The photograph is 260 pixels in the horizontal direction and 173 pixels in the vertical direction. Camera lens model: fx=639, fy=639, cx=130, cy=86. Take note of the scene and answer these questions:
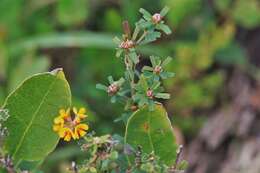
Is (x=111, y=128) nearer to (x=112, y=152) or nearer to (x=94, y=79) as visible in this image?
(x=94, y=79)

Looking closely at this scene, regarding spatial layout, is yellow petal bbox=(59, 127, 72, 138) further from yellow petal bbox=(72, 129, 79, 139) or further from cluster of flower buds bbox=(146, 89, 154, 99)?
cluster of flower buds bbox=(146, 89, 154, 99)

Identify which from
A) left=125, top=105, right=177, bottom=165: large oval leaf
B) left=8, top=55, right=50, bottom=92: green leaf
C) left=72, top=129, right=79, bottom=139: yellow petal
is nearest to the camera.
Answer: left=72, top=129, right=79, bottom=139: yellow petal

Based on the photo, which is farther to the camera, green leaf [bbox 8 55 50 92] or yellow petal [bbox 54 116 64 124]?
green leaf [bbox 8 55 50 92]

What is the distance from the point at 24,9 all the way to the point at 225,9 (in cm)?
102

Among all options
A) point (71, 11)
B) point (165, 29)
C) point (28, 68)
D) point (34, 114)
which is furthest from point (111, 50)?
point (165, 29)

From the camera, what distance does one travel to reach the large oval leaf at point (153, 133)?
4.87ft

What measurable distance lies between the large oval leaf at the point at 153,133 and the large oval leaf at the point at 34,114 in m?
0.16

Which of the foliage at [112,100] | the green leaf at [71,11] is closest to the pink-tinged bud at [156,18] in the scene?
the foliage at [112,100]

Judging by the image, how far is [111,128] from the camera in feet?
9.96

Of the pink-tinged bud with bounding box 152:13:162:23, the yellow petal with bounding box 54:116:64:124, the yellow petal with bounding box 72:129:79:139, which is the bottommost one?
the yellow petal with bounding box 72:129:79:139

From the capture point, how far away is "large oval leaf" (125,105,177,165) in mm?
Answer: 1484

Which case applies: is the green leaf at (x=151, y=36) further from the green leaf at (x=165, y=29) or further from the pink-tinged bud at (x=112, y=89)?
the pink-tinged bud at (x=112, y=89)

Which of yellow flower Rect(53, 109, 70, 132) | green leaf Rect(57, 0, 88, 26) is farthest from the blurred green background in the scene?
yellow flower Rect(53, 109, 70, 132)

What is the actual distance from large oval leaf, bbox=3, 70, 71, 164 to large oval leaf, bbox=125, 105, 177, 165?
16 cm
